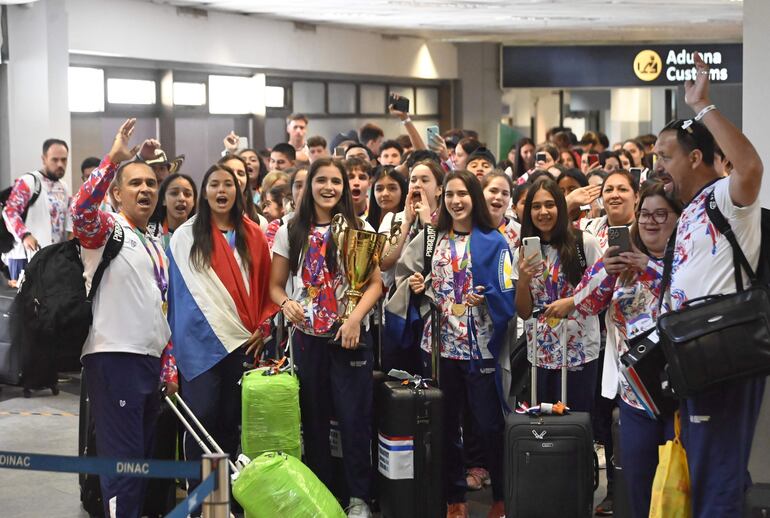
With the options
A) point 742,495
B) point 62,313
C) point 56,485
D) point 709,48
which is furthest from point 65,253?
point 709,48

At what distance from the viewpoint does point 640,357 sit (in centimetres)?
418

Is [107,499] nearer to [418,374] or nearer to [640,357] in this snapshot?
[418,374]

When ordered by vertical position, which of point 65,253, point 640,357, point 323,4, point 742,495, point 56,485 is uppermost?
point 323,4

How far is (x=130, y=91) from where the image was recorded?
44.4ft

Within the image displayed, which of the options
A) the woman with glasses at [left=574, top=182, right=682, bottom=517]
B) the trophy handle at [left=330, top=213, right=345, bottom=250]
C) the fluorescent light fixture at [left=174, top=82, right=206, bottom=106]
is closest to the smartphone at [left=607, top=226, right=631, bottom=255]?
the woman with glasses at [left=574, top=182, right=682, bottom=517]

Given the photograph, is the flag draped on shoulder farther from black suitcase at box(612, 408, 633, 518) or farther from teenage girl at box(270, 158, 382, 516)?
black suitcase at box(612, 408, 633, 518)

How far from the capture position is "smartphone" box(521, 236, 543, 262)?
543 cm

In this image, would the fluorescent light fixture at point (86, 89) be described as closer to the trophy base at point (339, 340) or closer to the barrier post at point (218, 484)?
the trophy base at point (339, 340)

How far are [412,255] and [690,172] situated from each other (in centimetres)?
207

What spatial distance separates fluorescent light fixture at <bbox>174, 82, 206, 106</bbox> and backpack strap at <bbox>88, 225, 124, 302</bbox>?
9.68 m

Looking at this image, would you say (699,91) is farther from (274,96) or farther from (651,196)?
(274,96)

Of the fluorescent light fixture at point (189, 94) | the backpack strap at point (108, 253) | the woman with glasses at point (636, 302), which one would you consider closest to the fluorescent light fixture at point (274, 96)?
the fluorescent light fixture at point (189, 94)

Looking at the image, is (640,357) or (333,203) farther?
(333,203)

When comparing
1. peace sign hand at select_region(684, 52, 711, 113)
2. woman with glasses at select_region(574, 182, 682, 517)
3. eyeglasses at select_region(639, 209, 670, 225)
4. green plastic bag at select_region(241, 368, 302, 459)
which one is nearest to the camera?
peace sign hand at select_region(684, 52, 711, 113)
